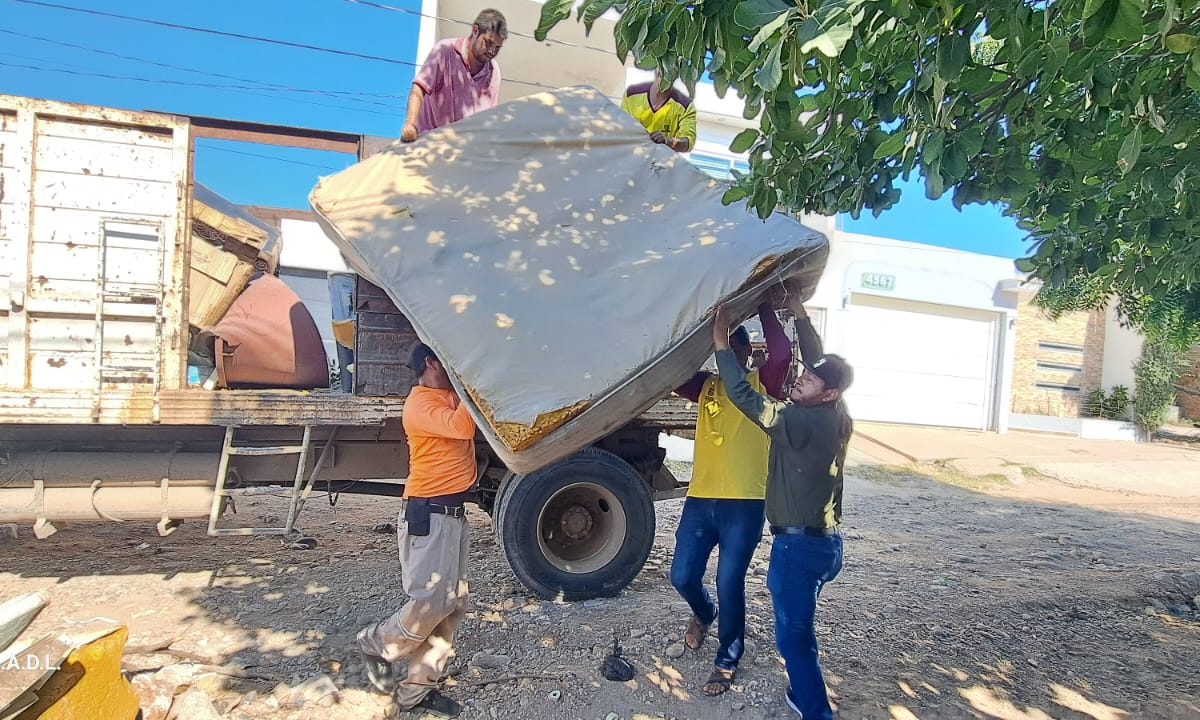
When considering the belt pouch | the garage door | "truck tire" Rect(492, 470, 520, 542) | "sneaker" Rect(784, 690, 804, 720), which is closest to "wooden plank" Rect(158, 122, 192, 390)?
the belt pouch

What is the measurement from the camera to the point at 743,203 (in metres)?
3.32

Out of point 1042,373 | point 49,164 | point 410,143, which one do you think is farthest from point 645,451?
point 1042,373

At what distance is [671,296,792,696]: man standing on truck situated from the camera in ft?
10.5

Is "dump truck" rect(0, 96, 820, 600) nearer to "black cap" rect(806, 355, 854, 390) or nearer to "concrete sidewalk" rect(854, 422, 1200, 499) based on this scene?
"black cap" rect(806, 355, 854, 390)

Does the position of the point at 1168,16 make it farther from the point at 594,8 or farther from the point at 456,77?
the point at 456,77

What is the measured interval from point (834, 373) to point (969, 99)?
3.79ft

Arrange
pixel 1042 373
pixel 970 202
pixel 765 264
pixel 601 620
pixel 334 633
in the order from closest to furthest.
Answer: pixel 970 202 < pixel 765 264 < pixel 334 633 < pixel 601 620 < pixel 1042 373

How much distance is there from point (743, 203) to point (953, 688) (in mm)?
2460

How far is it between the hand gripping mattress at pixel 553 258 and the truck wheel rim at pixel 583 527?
4.48 feet

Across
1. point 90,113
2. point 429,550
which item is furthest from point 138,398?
point 429,550

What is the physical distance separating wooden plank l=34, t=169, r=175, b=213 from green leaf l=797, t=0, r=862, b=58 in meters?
3.57

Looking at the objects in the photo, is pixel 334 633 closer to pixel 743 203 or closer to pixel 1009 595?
pixel 743 203

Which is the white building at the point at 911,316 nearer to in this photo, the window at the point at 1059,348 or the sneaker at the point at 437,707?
the window at the point at 1059,348

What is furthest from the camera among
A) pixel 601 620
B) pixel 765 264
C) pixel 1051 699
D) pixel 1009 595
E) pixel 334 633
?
pixel 1009 595
